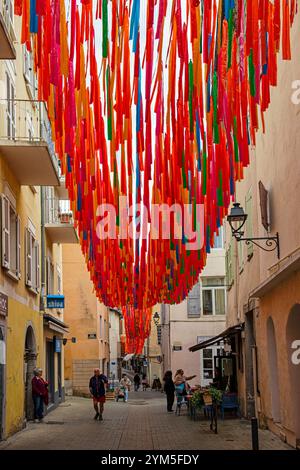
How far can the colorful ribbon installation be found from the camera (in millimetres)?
8211

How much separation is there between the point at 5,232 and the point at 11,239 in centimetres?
182

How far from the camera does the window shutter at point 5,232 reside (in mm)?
16156

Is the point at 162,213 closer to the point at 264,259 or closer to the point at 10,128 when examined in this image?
the point at 264,259

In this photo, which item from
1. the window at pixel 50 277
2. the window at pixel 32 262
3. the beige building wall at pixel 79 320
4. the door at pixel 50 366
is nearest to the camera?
the window at pixel 32 262

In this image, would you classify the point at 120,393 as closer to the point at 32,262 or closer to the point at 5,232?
the point at 32,262

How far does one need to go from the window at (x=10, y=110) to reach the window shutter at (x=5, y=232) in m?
1.61

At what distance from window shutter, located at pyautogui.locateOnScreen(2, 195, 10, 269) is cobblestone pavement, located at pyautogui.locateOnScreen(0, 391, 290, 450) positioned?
12.7 ft

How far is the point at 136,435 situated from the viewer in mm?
17797

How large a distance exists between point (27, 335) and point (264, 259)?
8100mm

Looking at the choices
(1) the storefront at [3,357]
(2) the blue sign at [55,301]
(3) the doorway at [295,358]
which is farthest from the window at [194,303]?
(3) the doorway at [295,358]

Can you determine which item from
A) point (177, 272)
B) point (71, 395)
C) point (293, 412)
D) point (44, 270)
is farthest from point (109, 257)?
point (71, 395)

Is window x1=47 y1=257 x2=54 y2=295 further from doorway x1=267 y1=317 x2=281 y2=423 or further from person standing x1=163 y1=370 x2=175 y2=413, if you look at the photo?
doorway x1=267 y1=317 x2=281 y2=423

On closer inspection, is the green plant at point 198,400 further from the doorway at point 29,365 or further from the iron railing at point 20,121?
the iron railing at point 20,121

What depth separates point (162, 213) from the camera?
16.4 meters
